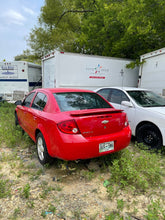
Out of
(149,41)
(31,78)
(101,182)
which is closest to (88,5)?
(149,41)

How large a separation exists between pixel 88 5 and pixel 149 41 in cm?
591

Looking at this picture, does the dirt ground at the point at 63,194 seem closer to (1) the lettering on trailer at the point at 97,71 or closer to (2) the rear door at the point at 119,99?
(2) the rear door at the point at 119,99

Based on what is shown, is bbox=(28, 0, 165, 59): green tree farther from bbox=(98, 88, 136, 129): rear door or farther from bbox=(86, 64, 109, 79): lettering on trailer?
bbox=(98, 88, 136, 129): rear door

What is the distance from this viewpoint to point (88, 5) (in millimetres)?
11742

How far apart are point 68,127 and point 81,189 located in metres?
1.03

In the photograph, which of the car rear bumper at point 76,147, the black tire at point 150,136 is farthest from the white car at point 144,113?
the car rear bumper at point 76,147

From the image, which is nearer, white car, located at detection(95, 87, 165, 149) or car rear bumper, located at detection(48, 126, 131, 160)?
car rear bumper, located at detection(48, 126, 131, 160)

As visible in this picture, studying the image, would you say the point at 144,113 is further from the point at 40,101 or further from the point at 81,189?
the point at 40,101

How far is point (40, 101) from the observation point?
354 centimetres

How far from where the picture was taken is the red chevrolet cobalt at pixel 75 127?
8.41 ft

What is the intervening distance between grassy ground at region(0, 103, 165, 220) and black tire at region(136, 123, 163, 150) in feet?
1.19

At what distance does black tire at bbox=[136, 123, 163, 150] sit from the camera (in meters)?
3.72

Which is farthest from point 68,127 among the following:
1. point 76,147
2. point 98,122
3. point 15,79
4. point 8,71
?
point 8,71

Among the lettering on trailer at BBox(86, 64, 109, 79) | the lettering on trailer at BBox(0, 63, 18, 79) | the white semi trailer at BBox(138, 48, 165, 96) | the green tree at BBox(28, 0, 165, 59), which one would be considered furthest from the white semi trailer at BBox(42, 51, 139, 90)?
the lettering on trailer at BBox(0, 63, 18, 79)
